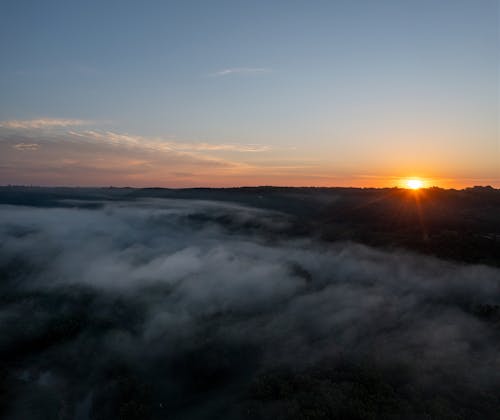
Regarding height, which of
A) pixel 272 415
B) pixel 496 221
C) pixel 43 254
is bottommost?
pixel 43 254

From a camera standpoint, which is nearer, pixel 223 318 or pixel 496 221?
pixel 223 318

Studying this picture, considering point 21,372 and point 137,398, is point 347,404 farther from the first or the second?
point 21,372

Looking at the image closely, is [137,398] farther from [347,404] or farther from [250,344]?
[347,404]

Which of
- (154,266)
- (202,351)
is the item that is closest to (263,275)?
(202,351)

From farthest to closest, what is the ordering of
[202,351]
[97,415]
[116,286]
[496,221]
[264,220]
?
[264,220]
[496,221]
[116,286]
[202,351]
[97,415]

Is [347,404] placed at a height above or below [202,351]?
above

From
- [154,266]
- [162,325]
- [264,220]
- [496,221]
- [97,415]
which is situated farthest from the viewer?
[264,220]
